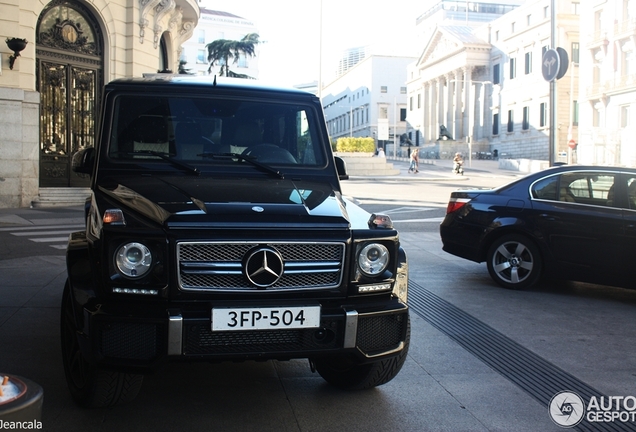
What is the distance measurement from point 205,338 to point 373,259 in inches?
39.4

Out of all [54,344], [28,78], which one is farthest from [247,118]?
[28,78]

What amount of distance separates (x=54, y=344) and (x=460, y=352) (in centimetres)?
312

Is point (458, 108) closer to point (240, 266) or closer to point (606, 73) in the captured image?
point (606, 73)

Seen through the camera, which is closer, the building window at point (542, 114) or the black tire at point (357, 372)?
the black tire at point (357, 372)

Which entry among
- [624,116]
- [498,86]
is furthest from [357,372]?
[498,86]

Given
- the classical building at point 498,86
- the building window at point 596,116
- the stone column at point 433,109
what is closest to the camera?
the building window at point 596,116

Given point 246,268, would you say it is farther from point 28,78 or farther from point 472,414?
point 28,78

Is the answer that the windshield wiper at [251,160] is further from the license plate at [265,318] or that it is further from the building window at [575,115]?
the building window at [575,115]

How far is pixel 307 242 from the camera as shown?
3766mm

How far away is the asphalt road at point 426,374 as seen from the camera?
4.07 metres

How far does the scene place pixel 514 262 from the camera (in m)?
8.54

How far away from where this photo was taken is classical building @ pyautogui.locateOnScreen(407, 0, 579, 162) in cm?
7569

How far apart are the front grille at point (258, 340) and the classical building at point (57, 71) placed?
49.0 ft

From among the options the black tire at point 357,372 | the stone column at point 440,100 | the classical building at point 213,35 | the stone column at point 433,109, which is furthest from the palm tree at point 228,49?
the stone column at point 433,109
